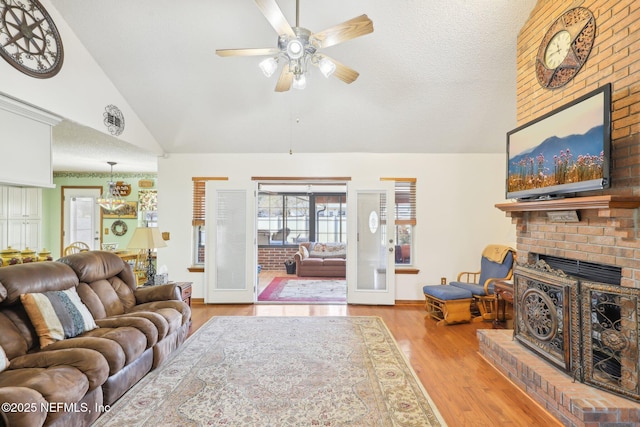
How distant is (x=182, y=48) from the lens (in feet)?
10.8

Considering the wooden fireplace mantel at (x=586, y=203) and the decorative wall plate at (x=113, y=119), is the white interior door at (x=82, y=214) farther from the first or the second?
the wooden fireplace mantel at (x=586, y=203)

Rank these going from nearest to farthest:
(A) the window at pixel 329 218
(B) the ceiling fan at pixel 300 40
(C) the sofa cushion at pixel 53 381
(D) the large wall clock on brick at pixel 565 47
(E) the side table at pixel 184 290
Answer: (C) the sofa cushion at pixel 53 381, (B) the ceiling fan at pixel 300 40, (D) the large wall clock on brick at pixel 565 47, (E) the side table at pixel 184 290, (A) the window at pixel 329 218

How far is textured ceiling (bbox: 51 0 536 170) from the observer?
2.93 metres

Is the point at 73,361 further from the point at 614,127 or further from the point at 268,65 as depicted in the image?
the point at 614,127

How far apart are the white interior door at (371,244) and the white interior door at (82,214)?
19.3 feet

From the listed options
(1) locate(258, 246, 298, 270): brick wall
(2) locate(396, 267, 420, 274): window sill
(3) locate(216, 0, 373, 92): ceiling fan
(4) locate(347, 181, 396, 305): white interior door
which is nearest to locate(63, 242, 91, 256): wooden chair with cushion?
(1) locate(258, 246, 298, 270): brick wall

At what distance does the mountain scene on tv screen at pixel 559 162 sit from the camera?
203 cm

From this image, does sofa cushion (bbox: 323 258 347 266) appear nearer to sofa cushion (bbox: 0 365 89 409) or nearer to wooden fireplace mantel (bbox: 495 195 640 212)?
wooden fireplace mantel (bbox: 495 195 640 212)

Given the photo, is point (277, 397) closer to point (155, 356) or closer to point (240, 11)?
point (155, 356)

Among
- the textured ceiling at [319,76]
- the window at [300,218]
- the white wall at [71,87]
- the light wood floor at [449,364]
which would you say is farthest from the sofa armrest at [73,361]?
the window at [300,218]

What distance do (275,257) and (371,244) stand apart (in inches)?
150

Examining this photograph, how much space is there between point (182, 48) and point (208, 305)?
135 inches

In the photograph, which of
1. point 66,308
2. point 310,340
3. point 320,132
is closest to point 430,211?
point 320,132

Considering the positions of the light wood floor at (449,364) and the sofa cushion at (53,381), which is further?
the light wood floor at (449,364)
